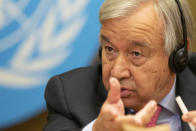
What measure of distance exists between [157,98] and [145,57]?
0.65ft

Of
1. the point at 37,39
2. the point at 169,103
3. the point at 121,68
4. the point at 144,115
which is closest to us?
the point at 144,115

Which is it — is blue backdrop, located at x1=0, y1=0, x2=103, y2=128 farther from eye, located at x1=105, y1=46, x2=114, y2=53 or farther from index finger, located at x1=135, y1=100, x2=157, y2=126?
index finger, located at x1=135, y1=100, x2=157, y2=126

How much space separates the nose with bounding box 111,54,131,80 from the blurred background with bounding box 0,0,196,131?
605 mm

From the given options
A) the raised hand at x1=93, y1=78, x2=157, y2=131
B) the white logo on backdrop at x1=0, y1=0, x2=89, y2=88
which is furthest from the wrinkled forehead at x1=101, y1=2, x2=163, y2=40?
the white logo on backdrop at x1=0, y1=0, x2=89, y2=88

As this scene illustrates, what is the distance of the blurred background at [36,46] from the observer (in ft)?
4.81

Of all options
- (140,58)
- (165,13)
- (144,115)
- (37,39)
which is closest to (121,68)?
(140,58)

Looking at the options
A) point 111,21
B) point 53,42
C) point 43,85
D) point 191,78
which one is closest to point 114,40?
point 111,21

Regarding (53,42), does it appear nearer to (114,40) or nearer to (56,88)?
(56,88)

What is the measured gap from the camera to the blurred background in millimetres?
1466

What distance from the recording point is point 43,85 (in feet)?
5.25

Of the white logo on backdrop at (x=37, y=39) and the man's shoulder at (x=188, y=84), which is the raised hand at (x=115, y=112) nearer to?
the man's shoulder at (x=188, y=84)

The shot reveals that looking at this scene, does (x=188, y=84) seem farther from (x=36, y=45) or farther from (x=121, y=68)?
(x=36, y=45)

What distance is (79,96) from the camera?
121cm

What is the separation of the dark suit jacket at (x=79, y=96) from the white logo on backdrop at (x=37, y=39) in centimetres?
32
